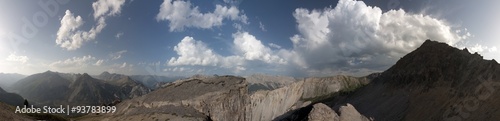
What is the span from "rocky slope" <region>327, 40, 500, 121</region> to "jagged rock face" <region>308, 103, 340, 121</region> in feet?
159

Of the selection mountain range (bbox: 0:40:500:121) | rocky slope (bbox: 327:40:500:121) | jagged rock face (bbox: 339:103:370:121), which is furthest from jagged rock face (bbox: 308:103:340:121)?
rocky slope (bbox: 327:40:500:121)

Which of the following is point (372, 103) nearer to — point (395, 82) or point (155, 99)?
point (395, 82)

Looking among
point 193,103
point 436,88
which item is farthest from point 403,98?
point 193,103

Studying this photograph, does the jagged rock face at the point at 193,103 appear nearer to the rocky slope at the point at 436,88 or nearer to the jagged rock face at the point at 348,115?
the rocky slope at the point at 436,88

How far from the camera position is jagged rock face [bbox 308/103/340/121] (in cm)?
4480

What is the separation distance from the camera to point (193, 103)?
18562 cm

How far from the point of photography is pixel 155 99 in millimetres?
193500

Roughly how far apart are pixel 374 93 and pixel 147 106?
112 metres

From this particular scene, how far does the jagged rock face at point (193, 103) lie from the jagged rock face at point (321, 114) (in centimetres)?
13544

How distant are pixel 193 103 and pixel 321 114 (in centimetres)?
14577

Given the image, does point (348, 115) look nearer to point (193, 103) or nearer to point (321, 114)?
point (321, 114)

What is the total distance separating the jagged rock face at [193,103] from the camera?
182750 millimetres

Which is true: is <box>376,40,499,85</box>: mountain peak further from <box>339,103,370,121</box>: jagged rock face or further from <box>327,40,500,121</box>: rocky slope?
<box>339,103,370,121</box>: jagged rock face

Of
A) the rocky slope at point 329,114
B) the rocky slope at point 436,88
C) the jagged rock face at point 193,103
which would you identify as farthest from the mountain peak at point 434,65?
the jagged rock face at point 193,103
